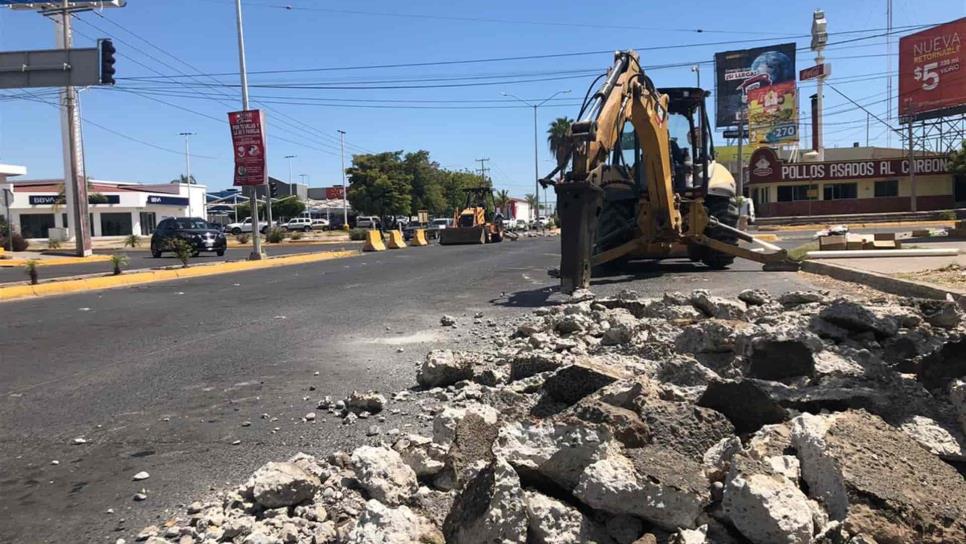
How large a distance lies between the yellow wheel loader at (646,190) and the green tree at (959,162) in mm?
41963

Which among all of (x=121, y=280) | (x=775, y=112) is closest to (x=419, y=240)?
(x=121, y=280)

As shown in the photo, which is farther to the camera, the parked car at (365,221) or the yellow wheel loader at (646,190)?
the parked car at (365,221)

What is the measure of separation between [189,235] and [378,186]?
4467 cm

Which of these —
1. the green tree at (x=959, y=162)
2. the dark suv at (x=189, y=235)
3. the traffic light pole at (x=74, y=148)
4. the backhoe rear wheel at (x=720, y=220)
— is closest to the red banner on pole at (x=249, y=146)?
the dark suv at (x=189, y=235)

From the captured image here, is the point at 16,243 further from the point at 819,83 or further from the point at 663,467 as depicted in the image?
the point at 819,83

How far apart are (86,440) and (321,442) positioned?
1.68 metres

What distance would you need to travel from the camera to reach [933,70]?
179 feet

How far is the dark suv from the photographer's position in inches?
1193

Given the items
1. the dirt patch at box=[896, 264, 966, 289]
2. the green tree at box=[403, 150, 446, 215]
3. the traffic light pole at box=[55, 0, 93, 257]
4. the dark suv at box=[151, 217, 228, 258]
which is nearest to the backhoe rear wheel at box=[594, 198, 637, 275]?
the dirt patch at box=[896, 264, 966, 289]

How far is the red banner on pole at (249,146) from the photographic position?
26484mm

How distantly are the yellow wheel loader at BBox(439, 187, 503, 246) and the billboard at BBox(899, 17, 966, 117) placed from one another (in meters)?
32.8

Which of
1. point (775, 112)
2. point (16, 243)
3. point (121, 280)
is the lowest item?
point (121, 280)

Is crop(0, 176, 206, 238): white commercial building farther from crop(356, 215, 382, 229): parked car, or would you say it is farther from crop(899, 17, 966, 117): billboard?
crop(899, 17, 966, 117): billboard

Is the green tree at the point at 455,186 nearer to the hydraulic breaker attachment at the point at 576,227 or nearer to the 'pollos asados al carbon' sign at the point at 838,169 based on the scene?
the 'pollos asados al carbon' sign at the point at 838,169
